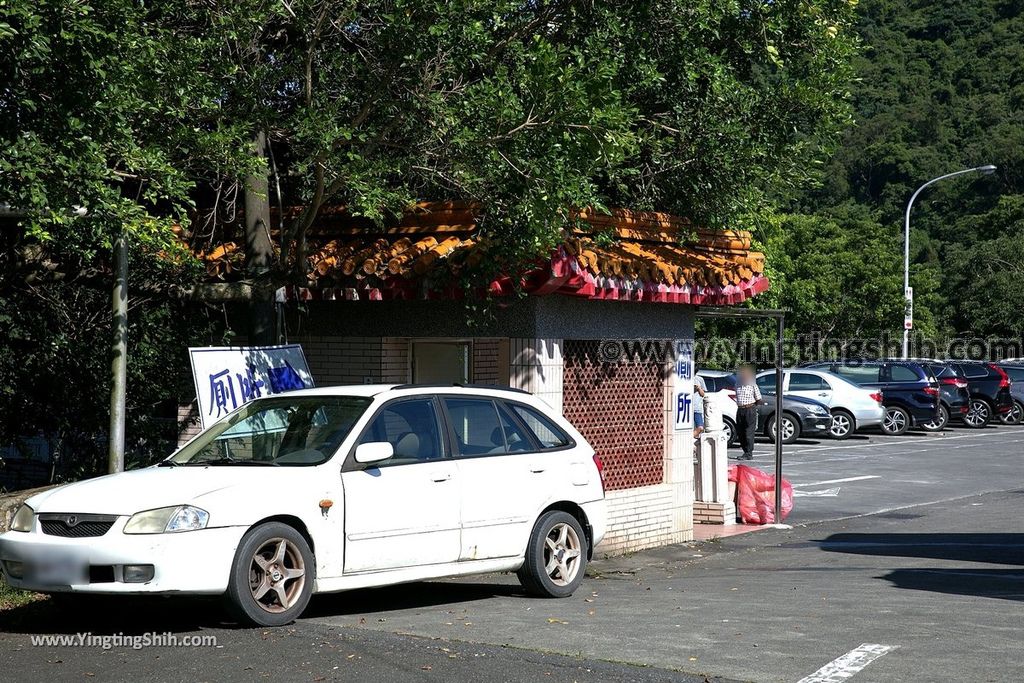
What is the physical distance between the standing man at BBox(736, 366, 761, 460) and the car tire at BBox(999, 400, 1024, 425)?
14.7 metres

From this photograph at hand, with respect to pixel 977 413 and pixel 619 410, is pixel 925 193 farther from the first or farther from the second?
pixel 619 410

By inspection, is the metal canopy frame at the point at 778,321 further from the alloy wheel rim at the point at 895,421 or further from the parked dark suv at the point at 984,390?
the parked dark suv at the point at 984,390

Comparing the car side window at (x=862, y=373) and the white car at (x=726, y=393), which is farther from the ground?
the car side window at (x=862, y=373)

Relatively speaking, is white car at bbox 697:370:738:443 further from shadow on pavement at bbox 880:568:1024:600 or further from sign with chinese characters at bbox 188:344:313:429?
sign with chinese characters at bbox 188:344:313:429

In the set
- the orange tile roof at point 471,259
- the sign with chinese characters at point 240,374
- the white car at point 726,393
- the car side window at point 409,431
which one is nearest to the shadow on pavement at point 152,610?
the car side window at point 409,431

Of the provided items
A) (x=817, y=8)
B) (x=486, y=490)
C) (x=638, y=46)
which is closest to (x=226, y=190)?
(x=638, y=46)

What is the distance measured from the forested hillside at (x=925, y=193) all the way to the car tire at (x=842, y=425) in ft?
18.6

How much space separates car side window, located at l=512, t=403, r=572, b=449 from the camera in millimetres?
10086

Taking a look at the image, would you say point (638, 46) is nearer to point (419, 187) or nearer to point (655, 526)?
point (419, 187)

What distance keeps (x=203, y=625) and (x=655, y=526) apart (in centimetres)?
633

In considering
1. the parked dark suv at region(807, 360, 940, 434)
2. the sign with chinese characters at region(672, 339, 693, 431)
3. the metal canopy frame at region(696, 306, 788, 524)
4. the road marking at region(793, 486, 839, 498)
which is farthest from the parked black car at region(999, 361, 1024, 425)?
the sign with chinese characters at region(672, 339, 693, 431)

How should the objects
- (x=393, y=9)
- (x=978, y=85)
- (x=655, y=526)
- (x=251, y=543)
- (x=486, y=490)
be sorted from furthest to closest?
(x=978, y=85) < (x=655, y=526) < (x=393, y=9) < (x=486, y=490) < (x=251, y=543)

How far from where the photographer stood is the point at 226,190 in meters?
12.9

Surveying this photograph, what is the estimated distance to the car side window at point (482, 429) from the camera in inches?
375
